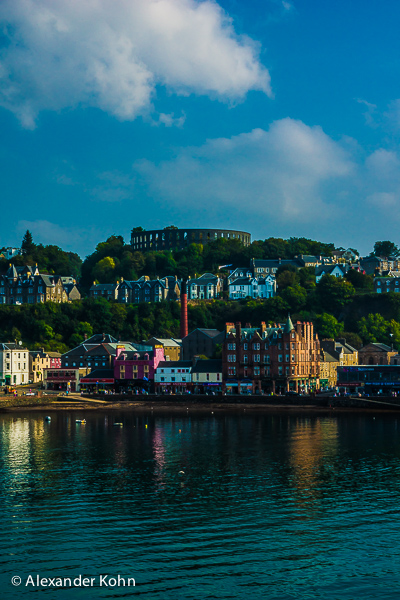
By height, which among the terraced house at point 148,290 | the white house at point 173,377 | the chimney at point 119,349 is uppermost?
the terraced house at point 148,290

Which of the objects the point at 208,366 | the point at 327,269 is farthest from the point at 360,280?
the point at 208,366

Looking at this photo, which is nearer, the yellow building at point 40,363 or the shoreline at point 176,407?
the shoreline at point 176,407

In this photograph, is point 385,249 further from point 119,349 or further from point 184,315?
point 119,349

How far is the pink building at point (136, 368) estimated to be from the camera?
326 feet

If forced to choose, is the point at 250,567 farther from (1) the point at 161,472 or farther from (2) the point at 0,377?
(2) the point at 0,377

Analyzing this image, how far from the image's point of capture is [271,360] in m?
92.7

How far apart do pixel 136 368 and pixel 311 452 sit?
51545 millimetres

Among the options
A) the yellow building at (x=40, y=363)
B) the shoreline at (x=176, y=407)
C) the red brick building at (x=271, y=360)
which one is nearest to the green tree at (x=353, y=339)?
the red brick building at (x=271, y=360)

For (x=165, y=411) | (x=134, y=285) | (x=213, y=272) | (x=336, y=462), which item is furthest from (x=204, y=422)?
(x=213, y=272)

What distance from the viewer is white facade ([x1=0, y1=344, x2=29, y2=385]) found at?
105 metres

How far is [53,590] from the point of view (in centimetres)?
2477

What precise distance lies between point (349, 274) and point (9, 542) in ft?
391

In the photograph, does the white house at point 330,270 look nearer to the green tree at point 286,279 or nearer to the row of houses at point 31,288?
the green tree at point 286,279

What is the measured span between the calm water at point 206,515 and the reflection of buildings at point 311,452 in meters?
0.16
